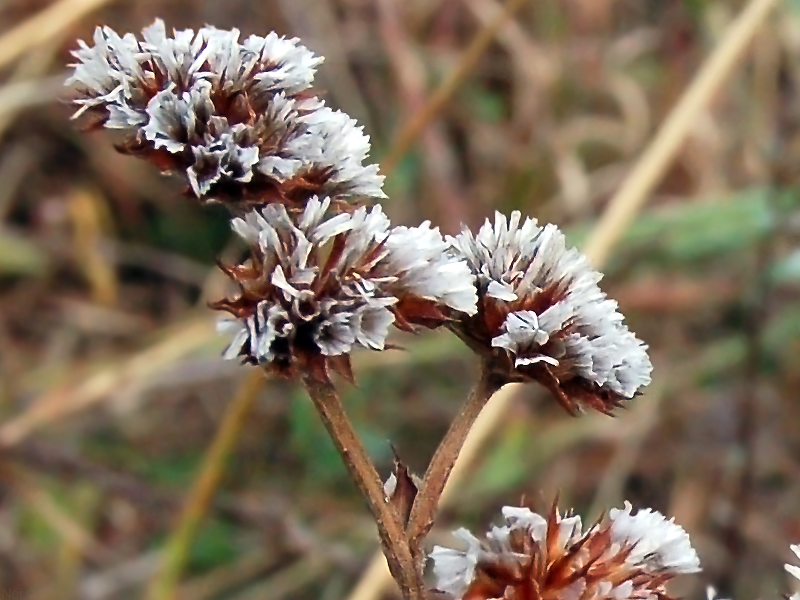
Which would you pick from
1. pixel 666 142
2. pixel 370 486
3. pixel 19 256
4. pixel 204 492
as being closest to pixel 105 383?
pixel 204 492

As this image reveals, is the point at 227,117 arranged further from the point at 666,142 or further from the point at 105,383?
the point at 105,383

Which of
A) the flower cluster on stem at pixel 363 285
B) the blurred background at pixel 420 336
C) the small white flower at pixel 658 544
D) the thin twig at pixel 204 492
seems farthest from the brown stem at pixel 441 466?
the blurred background at pixel 420 336

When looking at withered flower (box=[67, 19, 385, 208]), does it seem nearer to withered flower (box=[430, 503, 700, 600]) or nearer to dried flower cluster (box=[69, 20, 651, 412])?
dried flower cluster (box=[69, 20, 651, 412])

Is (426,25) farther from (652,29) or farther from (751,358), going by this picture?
(751,358)

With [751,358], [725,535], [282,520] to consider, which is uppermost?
[282,520]

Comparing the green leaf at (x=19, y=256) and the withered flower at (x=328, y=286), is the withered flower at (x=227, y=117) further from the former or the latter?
the green leaf at (x=19, y=256)

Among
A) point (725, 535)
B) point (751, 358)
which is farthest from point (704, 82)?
point (725, 535)
